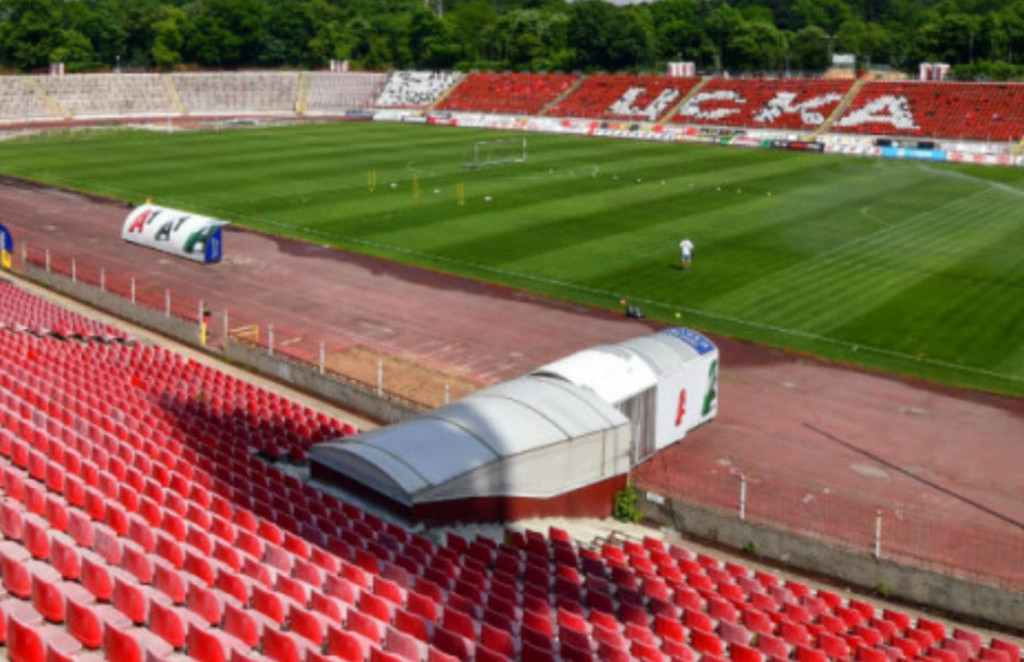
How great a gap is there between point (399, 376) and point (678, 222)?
2881 centimetres

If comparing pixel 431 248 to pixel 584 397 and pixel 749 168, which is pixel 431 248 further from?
pixel 749 168

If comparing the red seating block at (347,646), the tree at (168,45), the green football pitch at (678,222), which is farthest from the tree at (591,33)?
the red seating block at (347,646)

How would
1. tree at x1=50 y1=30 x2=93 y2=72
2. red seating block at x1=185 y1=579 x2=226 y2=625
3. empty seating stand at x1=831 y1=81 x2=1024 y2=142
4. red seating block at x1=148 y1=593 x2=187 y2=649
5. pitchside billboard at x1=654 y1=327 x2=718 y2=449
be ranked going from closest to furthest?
red seating block at x1=148 y1=593 x2=187 y2=649 < red seating block at x1=185 y1=579 x2=226 y2=625 < pitchside billboard at x1=654 y1=327 x2=718 y2=449 < empty seating stand at x1=831 y1=81 x2=1024 y2=142 < tree at x1=50 y1=30 x2=93 y2=72

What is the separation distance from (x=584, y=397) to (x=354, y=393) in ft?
28.9

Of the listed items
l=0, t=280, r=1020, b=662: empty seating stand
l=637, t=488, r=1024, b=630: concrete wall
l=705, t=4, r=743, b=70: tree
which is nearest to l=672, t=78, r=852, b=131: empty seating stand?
l=705, t=4, r=743, b=70: tree

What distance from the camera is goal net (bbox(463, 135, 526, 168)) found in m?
82.2

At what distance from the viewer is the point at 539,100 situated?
122875 mm

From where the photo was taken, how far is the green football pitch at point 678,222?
3984 centimetres

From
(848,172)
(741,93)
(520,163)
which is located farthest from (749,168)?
(741,93)

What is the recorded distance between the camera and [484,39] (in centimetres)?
16912

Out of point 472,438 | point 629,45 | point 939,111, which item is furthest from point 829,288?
point 629,45

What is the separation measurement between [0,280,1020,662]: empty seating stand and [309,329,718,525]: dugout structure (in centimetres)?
89

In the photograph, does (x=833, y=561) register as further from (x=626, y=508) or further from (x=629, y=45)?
(x=629, y=45)

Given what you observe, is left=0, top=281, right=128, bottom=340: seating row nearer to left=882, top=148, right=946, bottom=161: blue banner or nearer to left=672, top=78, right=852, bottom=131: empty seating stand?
Answer: left=882, top=148, right=946, bottom=161: blue banner
